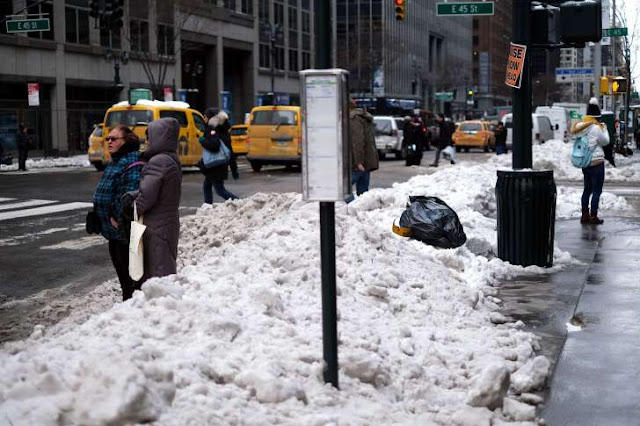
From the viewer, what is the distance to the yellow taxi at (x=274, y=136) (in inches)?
1077

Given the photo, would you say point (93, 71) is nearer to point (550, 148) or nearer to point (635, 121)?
point (550, 148)

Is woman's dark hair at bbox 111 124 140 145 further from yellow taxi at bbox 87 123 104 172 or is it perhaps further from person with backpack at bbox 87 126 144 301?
yellow taxi at bbox 87 123 104 172

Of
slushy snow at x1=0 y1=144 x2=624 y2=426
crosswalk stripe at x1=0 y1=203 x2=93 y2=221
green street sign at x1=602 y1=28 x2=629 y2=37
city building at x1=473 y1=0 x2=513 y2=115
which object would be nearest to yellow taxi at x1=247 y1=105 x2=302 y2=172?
green street sign at x1=602 y1=28 x2=629 y2=37

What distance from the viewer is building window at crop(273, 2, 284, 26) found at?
6939 cm

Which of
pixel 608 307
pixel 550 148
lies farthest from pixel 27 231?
pixel 550 148

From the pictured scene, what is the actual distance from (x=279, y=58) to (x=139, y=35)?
24.0m

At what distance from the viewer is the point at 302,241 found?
754cm

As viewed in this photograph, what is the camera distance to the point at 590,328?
6.97 m

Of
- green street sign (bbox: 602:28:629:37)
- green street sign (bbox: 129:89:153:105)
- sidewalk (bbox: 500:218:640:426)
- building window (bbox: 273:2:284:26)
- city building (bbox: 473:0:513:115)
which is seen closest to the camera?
sidewalk (bbox: 500:218:640:426)

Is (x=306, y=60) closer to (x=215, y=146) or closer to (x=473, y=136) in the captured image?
(x=473, y=136)

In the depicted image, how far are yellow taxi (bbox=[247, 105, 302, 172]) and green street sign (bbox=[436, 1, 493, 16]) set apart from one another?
1241 centimetres

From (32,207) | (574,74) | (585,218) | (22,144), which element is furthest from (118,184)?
(574,74)

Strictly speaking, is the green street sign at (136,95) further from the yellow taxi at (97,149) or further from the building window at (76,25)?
the building window at (76,25)

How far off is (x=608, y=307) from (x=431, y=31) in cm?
11978
